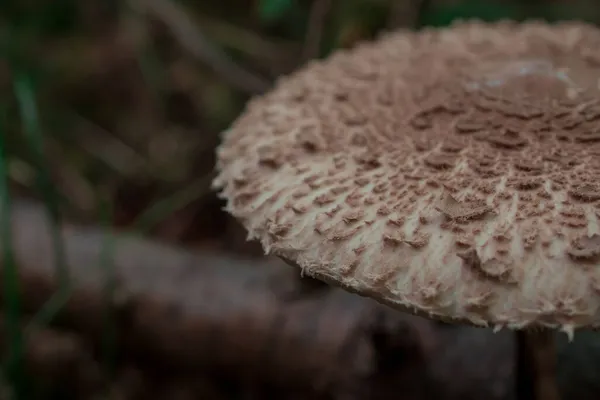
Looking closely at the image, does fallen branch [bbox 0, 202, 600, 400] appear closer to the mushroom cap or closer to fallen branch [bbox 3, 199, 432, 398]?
fallen branch [bbox 3, 199, 432, 398]

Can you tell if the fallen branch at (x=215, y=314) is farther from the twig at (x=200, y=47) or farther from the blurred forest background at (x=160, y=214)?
the twig at (x=200, y=47)

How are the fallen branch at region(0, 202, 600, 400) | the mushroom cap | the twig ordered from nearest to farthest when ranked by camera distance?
the mushroom cap → the fallen branch at region(0, 202, 600, 400) → the twig

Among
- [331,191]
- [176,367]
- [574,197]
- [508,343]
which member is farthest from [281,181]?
[176,367]

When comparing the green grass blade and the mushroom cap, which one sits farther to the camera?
the green grass blade

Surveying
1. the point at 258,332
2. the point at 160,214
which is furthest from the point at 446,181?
the point at 160,214

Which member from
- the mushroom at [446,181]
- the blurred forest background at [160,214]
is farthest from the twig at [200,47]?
the mushroom at [446,181]

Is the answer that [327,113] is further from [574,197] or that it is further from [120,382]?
[120,382]

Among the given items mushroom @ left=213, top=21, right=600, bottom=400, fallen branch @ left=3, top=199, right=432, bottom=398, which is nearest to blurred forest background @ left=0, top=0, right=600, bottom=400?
fallen branch @ left=3, top=199, right=432, bottom=398
